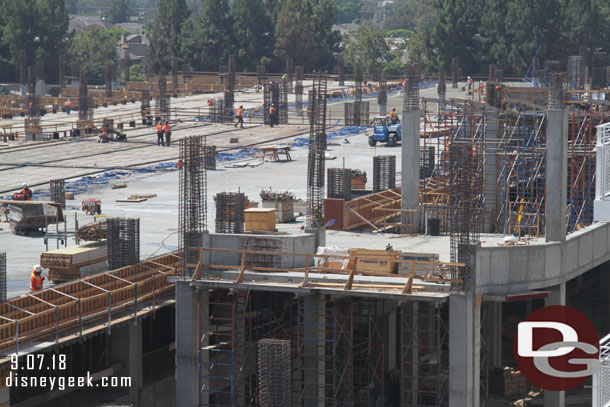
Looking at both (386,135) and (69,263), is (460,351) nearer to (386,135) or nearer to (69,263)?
(69,263)

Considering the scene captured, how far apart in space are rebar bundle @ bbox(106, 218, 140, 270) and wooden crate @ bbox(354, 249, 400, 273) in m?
7.89

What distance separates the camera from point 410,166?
44875 millimetres

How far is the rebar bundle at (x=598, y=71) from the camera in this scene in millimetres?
96250

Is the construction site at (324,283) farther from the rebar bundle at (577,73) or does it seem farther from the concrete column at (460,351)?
the rebar bundle at (577,73)

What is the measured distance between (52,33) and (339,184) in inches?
4025

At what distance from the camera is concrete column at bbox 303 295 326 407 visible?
35.7m

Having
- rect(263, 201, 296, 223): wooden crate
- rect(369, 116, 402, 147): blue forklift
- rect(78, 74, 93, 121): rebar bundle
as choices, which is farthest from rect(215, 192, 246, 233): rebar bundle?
rect(78, 74, 93, 121): rebar bundle

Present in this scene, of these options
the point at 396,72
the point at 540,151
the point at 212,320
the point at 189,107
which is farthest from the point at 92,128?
the point at 396,72

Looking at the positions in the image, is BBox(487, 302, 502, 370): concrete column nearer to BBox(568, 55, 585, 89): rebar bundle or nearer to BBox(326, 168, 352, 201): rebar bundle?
BBox(326, 168, 352, 201): rebar bundle

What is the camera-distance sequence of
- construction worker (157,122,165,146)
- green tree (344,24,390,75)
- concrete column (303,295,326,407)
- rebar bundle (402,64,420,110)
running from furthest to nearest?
green tree (344,24,390,75) < construction worker (157,122,165,146) < rebar bundle (402,64,420,110) < concrete column (303,295,326,407)

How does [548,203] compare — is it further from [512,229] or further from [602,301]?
[602,301]

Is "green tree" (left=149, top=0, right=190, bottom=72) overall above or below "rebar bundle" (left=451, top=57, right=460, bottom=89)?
above

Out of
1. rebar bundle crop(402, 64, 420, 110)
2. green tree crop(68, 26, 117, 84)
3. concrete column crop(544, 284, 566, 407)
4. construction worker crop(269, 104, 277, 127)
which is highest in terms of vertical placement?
green tree crop(68, 26, 117, 84)

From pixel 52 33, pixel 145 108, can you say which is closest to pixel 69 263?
pixel 145 108
